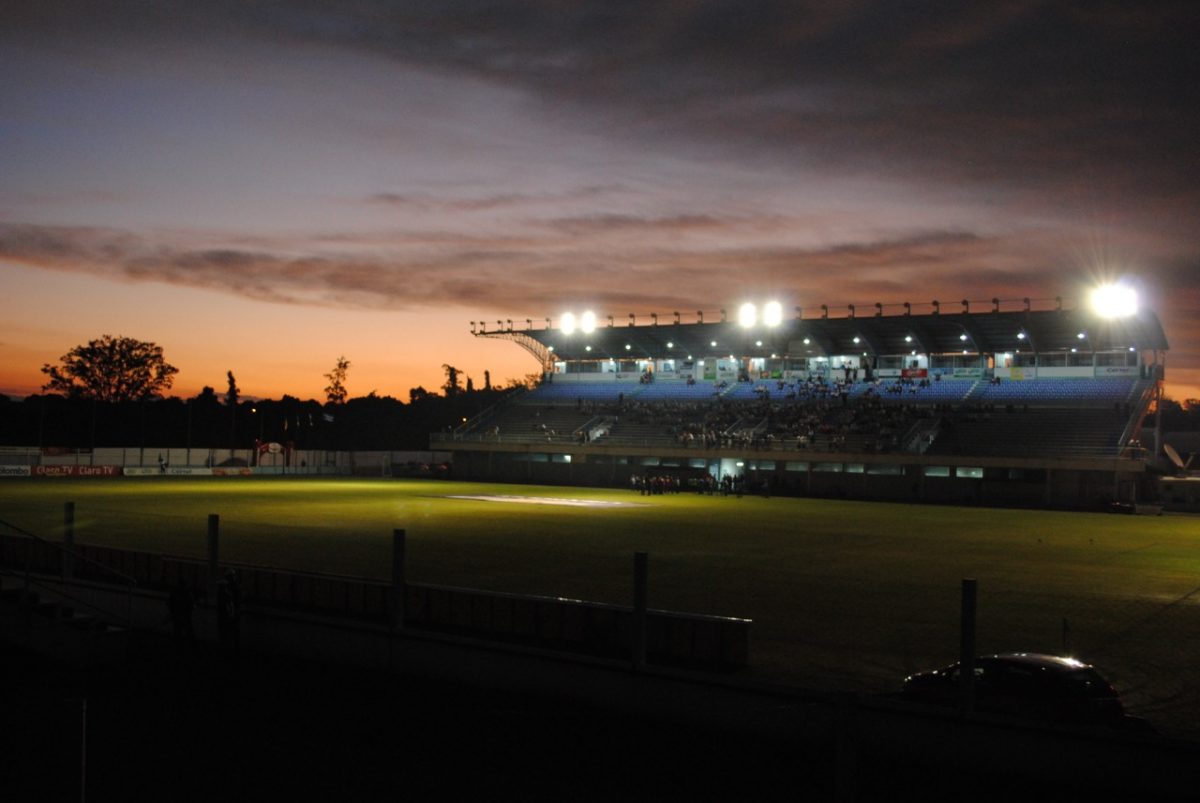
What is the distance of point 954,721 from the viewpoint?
31.6 ft

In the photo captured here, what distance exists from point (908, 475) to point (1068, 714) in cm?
5376

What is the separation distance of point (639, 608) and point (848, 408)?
65.3m

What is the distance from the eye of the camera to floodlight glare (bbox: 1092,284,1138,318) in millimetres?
65750

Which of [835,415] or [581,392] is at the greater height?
[581,392]

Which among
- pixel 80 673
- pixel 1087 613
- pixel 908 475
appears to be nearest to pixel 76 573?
pixel 80 673

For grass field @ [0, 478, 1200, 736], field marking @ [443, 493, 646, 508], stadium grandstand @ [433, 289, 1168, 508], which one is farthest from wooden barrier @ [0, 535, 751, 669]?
stadium grandstand @ [433, 289, 1168, 508]

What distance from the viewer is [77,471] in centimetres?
7800

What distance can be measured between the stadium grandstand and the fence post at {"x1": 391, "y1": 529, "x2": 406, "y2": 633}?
1959 inches

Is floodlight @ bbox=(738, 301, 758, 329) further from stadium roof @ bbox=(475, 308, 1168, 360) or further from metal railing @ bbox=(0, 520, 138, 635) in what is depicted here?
metal railing @ bbox=(0, 520, 138, 635)

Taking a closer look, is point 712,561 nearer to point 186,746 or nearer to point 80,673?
point 80,673

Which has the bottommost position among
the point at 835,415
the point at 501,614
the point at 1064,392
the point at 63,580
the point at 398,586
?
the point at 501,614

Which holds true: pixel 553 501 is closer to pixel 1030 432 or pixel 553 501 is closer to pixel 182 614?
pixel 1030 432

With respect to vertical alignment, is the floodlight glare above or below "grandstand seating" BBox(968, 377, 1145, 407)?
above

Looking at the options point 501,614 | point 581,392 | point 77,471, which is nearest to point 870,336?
point 581,392
